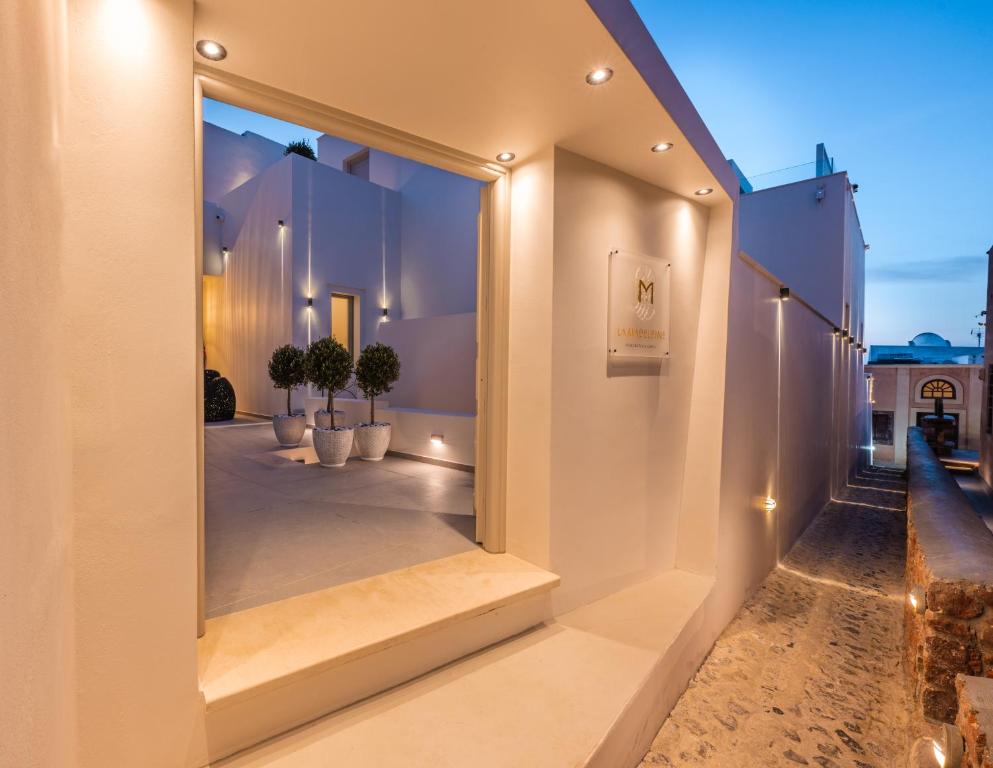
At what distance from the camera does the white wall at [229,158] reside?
12.1 m

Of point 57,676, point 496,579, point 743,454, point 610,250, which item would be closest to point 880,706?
point 743,454

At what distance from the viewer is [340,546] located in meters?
2.92

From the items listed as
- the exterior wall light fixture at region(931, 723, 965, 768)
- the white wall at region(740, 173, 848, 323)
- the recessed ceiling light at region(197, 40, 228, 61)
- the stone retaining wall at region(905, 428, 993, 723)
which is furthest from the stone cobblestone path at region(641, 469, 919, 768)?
the white wall at region(740, 173, 848, 323)

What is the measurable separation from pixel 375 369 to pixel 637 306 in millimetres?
3803

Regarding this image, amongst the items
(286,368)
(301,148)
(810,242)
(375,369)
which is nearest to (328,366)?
(375,369)

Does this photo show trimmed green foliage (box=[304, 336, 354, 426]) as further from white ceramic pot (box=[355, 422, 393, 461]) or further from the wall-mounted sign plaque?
the wall-mounted sign plaque

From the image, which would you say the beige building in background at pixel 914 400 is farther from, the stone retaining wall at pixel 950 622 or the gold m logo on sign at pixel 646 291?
the gold m logo on sign at pixel 646 291

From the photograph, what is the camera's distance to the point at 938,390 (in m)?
18.2

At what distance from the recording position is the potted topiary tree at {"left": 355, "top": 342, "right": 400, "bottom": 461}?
19.2 ft

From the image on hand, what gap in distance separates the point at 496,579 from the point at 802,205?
1076 centimetres

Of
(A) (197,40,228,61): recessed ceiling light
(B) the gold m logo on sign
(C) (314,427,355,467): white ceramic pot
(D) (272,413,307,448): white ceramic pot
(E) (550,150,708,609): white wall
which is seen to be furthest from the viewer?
(D) (272,413,307,448): white ceramic pot

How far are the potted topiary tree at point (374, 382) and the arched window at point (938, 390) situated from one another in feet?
72.5

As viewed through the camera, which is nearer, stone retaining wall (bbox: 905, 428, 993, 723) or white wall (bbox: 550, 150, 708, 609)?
stone retaining wall (bbox: 905, 428, 993, 723)

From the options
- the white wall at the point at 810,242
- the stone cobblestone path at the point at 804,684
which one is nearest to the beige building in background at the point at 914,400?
the white wall at the point at 810,242
